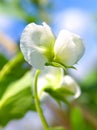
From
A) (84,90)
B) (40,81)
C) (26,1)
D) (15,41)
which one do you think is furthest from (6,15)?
(40,81)

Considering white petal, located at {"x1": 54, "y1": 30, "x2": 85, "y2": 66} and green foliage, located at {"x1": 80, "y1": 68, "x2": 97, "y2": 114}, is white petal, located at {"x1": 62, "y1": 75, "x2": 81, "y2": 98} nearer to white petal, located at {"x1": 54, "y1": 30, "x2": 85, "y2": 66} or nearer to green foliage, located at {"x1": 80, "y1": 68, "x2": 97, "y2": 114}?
white petal, located at {"x1": 54, "y1": 30, "x2": 85, "y2": 66}

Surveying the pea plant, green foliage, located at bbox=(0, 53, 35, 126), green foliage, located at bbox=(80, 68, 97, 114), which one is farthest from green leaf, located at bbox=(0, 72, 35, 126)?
Result: green foliage, located at bbox=(80, 68, 97, 114)

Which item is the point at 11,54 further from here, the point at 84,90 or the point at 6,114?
the point at 6,114

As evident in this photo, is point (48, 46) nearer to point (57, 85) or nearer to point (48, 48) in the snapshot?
point (48, 48)

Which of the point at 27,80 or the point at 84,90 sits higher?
the point at 27,80

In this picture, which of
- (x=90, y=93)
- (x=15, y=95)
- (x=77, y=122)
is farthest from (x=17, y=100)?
(x=90, y=93)

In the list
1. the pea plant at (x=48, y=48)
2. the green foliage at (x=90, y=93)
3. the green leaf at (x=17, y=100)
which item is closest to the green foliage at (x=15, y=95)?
the green leaf at (x=17, y=100)
